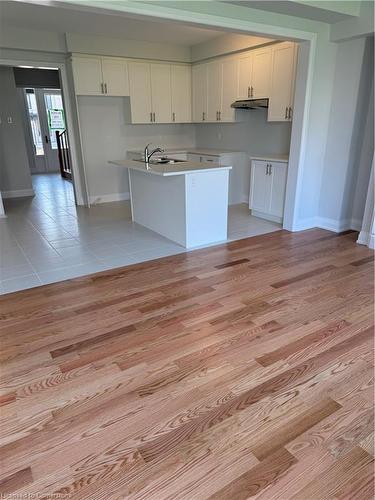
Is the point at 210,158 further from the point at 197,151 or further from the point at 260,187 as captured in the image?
the point at 260,187

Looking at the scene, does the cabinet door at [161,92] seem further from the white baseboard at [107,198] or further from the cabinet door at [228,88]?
the white baseboard at [107,198]

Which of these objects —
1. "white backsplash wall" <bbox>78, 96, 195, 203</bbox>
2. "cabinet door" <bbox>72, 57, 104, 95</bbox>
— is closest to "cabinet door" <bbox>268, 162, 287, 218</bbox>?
"white backsplash wall" <bbox>78, 96, 195, 203</bbox>

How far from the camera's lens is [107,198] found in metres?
6.50

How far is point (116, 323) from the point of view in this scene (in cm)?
248

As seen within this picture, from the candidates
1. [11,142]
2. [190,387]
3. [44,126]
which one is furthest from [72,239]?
[44,126]

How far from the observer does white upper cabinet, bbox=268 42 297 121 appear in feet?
15.0

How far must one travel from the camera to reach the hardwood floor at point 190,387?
141 centimetres

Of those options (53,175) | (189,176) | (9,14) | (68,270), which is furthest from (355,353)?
(53,175)

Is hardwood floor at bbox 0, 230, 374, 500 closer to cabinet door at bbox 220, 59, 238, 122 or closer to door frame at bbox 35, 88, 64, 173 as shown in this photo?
cabinet door at bbox 220, 59, 238, 122

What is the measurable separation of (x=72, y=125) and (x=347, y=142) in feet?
14.4

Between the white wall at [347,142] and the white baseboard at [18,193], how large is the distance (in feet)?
18.5

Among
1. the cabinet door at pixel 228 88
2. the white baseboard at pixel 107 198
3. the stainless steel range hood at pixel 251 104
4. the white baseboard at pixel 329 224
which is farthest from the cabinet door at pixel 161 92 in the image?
the white baseboard at pixel 329 224

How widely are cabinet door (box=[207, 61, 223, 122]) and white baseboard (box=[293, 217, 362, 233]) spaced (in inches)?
104

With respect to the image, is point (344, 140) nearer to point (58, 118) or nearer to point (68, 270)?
point (68, 270)
